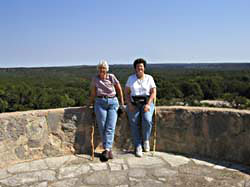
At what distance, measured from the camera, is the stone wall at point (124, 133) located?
275 cm

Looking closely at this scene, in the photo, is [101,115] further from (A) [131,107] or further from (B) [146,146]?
(B) [146,146]

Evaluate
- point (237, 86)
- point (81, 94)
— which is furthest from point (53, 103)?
point (237, 86)

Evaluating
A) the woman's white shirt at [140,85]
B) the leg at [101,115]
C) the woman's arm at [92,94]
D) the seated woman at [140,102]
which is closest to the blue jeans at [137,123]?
the seated woman at [140,102]

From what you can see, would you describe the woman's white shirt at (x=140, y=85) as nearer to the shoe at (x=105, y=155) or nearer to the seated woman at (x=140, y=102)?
the seated woman at (x=140, y=102)

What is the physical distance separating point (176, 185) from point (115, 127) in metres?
1.12

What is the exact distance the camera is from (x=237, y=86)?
106ft

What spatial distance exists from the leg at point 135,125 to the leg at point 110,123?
0.60 ft

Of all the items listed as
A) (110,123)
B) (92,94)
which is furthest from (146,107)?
(92,94)

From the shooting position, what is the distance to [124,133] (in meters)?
3.20

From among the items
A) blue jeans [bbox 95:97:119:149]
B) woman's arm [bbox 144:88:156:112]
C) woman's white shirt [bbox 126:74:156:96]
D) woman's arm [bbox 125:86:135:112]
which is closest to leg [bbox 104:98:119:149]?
blue jeans [bbox 95:97:119:149]

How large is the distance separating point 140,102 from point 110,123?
40 centimetres

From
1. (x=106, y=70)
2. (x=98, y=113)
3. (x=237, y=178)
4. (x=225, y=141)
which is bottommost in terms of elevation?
(x=237, y=178)

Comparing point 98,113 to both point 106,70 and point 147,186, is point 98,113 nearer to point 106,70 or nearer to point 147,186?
point 106,70

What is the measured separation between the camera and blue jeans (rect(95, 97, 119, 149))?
295 cm
